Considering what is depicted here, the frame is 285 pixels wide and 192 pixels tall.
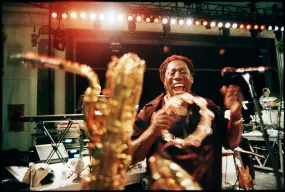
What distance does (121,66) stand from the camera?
5.23 feet

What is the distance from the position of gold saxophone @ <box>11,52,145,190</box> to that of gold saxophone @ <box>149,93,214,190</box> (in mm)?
325

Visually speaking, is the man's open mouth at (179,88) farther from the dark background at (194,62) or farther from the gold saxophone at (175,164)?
the dark background at (194,62)

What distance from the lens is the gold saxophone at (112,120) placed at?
142 cm

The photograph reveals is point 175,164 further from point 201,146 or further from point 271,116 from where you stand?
point 271,116

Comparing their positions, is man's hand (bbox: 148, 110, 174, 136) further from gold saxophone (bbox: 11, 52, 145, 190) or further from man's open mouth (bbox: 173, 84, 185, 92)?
man's open mouth (bbox: 173, 84, 185, 92)

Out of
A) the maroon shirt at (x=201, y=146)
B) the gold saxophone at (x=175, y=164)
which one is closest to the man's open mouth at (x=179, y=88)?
the gold saxophone at (x=175, y=164)

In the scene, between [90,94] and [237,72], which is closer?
[90,94]

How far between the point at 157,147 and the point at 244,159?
13.2ft

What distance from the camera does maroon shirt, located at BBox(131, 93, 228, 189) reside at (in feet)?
7.21

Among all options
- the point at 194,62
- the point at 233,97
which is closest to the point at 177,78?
the point at 233,97

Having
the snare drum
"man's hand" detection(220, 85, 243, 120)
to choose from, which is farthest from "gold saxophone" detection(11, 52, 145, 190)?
the snare drum

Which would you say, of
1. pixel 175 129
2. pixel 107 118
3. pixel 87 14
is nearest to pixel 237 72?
pixel 175 129

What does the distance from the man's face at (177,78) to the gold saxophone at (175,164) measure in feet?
0.47

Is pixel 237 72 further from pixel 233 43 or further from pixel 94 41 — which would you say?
pixel 233 43
